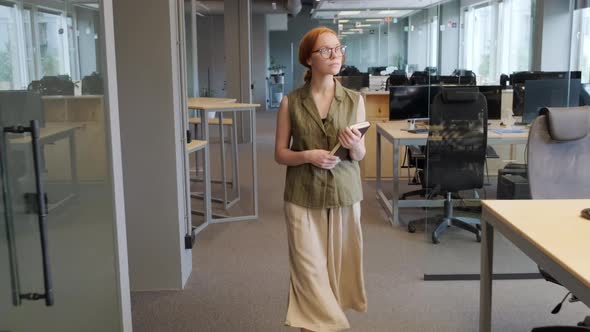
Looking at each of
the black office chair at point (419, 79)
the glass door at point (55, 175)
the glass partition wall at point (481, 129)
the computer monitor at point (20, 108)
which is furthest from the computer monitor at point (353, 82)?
the computer monitor at point (20, 108)

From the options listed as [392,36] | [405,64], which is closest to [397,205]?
[405,64]

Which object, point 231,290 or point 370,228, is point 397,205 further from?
point 231,290

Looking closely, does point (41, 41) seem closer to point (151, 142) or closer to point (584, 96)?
point (151, 142)

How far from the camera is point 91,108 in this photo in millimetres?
2189

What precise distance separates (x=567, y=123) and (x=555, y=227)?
86 cm

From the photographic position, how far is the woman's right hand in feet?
8.16

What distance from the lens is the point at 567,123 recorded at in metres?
2.85

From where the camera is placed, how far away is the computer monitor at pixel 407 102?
594 centimetres

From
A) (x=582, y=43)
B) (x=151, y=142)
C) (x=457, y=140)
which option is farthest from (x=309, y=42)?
(x=582, y=43)

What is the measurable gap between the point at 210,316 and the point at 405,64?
11640 mm

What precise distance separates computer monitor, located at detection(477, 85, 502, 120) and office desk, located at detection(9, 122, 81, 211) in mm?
3512

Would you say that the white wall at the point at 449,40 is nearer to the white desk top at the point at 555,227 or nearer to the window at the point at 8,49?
the white desk top at the point at 555,227

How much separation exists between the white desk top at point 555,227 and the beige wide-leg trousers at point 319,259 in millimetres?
605

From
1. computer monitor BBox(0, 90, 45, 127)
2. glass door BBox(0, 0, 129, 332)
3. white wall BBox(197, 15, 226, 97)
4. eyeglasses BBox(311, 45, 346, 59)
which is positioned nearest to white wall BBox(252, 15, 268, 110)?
white wall BBox(197, 15, 226, 97)
